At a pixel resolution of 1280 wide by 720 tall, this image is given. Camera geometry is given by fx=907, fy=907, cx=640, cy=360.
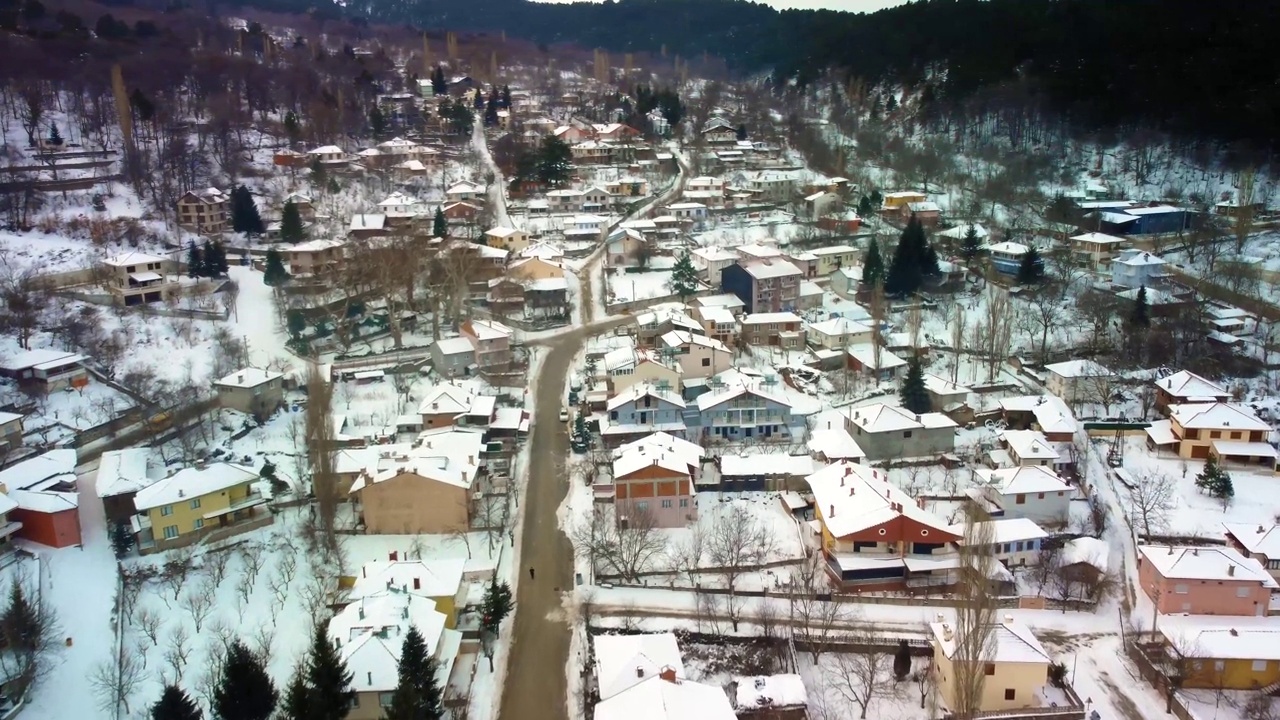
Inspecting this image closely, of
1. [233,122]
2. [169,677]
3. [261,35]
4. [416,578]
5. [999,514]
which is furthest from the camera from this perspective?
[261,35]

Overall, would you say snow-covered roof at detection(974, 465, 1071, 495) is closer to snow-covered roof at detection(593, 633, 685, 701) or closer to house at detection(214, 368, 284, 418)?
snow-covered roof at detection(593, 633, 685, 701)

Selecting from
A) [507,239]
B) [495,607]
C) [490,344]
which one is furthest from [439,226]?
[495,607]

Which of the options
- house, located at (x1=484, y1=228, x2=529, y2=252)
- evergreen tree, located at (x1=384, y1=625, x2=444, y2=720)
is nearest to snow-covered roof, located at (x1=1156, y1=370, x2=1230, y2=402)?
evergreen tree, located at (x1=384, y1=625, x2=444, y2=720)

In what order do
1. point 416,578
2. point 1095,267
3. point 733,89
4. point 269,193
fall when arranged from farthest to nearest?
1. point 733,89
2. point 269,193
3. point 1095,267
4. point 416,578

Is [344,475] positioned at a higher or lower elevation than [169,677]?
higher

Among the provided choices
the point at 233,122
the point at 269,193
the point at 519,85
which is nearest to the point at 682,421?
the point at 269,193

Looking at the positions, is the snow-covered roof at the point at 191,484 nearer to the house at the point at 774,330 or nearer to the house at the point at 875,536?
the house at the point at 875,536

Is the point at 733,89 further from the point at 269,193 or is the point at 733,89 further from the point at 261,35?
the point at 269,193

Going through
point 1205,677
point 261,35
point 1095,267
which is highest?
point 261,35

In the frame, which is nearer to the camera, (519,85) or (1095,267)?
(1095,267)
